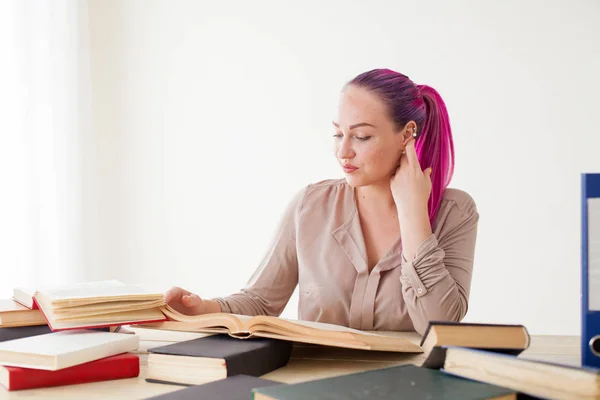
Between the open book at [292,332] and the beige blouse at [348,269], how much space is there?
0.52m

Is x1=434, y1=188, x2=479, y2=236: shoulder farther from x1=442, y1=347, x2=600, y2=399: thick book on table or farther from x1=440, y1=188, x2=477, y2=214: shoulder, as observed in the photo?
x1=442, y1=347, x2=600, y2=399: thick book on table

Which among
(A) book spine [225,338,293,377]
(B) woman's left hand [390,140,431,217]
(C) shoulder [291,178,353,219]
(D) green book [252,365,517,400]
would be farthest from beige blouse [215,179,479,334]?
(D) green book [252,365,517,400]

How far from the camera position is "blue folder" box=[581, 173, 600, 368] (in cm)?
86

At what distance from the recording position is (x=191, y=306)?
5.08ft

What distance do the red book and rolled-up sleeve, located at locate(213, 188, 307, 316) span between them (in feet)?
3.08

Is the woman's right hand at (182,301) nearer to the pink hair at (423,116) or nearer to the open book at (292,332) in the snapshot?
the open book at (292,332)

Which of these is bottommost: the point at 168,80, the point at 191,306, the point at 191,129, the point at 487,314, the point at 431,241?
the point at 487,314

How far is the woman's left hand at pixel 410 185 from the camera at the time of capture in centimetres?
178

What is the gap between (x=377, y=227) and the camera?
1981 mm

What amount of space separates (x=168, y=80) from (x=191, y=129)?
0.32 metres

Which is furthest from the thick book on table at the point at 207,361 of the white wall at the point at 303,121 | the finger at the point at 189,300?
the white wall at the point at 303,121

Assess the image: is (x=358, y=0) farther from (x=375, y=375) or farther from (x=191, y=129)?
(x=375, y=375)

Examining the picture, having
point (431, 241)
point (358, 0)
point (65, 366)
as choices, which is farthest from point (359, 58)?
point (65, 366)

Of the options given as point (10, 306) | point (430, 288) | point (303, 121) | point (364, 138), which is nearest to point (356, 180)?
point (364, 138)
